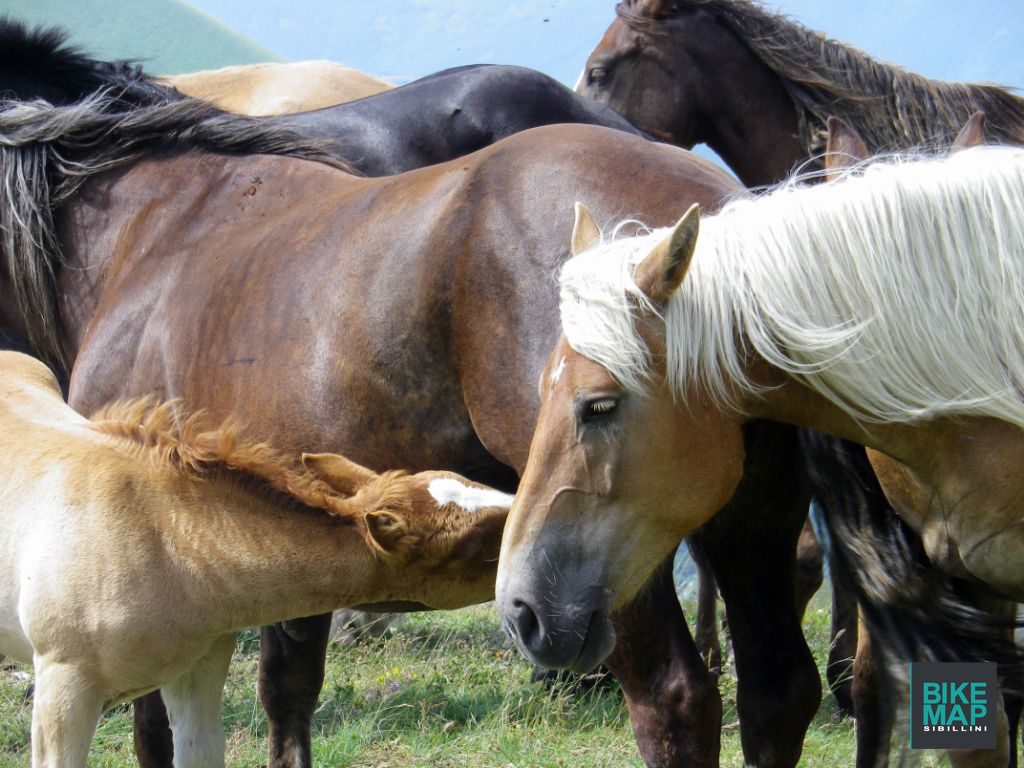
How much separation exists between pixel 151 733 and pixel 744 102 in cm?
379

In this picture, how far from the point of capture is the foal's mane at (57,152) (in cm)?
447

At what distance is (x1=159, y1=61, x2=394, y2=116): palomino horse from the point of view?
765 cm

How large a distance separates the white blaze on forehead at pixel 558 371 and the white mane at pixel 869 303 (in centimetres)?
7

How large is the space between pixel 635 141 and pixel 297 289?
42.1 inches

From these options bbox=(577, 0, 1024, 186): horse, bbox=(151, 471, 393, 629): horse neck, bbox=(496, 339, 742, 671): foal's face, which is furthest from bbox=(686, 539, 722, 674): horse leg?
bbox=(496, 339, 742, 671): foal's face

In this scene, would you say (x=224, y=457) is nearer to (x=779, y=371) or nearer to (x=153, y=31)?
(x=779, y=371)

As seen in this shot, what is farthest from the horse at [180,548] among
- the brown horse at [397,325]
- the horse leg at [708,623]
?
the horse leg at [708,623]

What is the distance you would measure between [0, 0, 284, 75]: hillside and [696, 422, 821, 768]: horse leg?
9.43 metres

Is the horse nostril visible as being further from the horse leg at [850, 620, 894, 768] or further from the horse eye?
the horse leg at [850, 620, 894, 768]

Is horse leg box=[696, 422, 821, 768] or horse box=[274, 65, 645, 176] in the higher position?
horse box=[274, 65, 645, 176]

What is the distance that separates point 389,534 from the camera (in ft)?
9.66

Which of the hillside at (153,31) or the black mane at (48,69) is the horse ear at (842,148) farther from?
the hillside at (153,31)

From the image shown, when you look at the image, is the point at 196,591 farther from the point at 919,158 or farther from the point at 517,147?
the point at 919,158

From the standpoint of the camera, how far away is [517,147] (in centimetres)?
319
